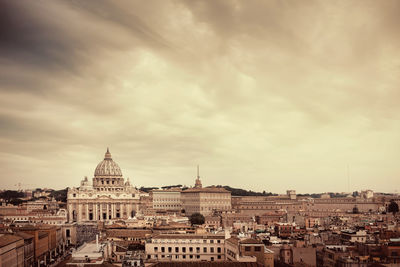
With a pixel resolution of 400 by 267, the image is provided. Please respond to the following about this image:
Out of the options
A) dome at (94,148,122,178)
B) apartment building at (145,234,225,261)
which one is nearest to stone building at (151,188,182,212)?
dome at (94,148,122,178)

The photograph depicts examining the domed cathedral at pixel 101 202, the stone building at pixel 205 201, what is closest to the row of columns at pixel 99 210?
the domed cathedral at pixel 101 202

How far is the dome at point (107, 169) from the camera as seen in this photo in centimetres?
18375

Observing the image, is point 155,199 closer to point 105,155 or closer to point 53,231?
point 105,155

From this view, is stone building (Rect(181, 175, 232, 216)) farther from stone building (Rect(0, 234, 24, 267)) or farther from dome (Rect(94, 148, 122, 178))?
stone building (Rect(0, 234, 24, 267))

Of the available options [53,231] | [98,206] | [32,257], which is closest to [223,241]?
[32,257]

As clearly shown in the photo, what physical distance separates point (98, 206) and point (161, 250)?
368 ft

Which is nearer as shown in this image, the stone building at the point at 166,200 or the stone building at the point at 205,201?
the stone building at the point at 205,201

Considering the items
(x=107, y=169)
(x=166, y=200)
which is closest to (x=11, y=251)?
(x=166, y=200)

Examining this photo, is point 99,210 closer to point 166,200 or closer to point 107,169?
point 166,200

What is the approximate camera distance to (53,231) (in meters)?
85.0

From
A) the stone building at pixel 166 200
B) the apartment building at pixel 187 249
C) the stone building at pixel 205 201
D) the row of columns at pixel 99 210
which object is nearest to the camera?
the apartment building at pixel 187 249

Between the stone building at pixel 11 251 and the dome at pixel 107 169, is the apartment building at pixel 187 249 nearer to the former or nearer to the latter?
the stone building at pixel 11 251

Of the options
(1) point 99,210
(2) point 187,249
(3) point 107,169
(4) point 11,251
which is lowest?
(1) point 99,210

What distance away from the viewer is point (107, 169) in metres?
185
